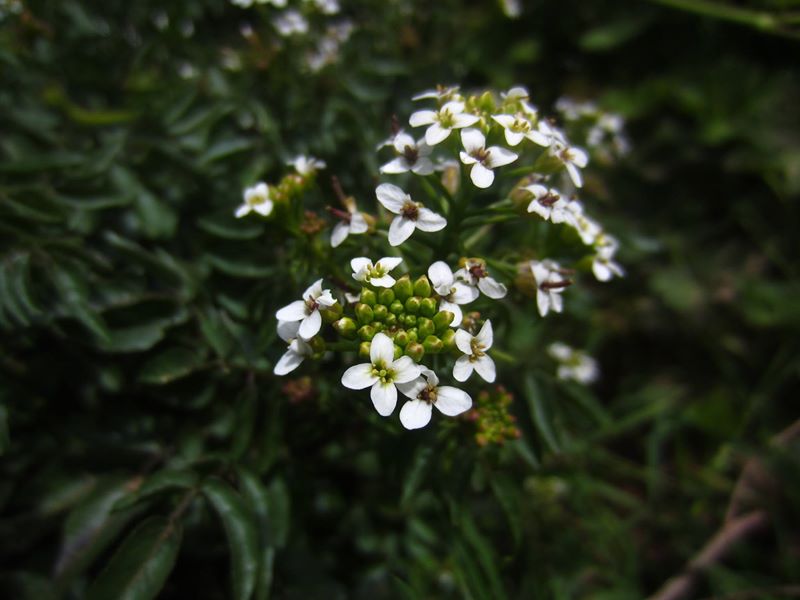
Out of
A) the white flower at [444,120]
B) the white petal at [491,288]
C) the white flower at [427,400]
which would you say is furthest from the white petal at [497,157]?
the white flower at [427,400]

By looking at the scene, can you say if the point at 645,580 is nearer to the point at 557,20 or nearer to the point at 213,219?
the point at 213,219

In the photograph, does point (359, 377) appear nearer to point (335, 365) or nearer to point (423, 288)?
point (423, 288)

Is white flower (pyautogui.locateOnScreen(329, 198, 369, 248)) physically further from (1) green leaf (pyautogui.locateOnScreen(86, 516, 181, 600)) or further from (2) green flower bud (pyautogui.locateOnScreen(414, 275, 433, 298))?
(1) green leaf (pyautogui.locateOnScreen(86, 516, 181, 600))

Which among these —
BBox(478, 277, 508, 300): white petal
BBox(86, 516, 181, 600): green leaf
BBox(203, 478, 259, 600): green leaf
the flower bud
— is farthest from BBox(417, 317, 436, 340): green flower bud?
BBox(86, 516, 181, 600): green leaf

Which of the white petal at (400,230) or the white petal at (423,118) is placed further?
the white petal at (423,118)

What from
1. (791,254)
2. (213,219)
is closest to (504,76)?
(791,254)

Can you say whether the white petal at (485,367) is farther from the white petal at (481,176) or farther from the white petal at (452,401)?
the white petal at (481,176)
